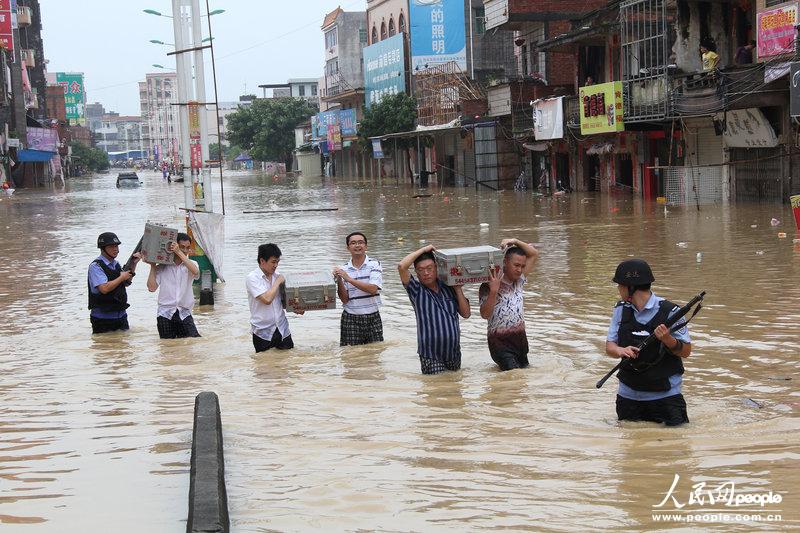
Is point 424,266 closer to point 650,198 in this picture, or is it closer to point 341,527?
point 341,527

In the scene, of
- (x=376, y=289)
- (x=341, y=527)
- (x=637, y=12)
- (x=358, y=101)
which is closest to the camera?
(x=341, y=527)

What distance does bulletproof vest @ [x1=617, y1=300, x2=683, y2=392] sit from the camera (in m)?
6.52

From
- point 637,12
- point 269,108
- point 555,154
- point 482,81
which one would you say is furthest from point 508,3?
point 269,108

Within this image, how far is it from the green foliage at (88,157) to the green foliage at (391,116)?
7731 centimetres

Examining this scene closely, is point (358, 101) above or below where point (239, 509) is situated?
above

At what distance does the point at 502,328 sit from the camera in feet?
29.6

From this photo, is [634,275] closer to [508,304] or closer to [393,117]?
[508,304]

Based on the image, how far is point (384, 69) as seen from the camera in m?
79.1

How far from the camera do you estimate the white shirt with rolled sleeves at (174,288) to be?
436 inches

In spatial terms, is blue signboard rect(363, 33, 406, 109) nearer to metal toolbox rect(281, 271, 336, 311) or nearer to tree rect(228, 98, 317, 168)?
tree rect(228, 98, 317, 168)

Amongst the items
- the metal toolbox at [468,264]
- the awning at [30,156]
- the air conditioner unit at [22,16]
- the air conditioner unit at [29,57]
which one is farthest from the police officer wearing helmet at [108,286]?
the air conditioner unit at [29,57]

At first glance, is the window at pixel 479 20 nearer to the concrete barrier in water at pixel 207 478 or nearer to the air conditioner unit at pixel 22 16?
the air conditioner unit at pixel 22 16

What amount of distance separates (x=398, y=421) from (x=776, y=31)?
73.7 feet

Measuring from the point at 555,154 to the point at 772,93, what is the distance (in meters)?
19.4
